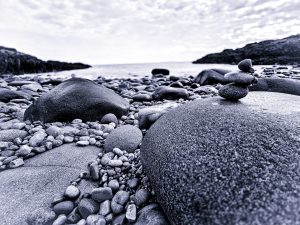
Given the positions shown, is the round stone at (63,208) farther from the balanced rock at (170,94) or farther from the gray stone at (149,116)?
the balanced rock at (170,94)

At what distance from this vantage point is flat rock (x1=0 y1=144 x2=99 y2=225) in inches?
67.9

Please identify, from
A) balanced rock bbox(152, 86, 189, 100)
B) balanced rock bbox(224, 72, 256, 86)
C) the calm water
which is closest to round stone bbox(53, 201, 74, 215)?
balanced rock bbox(224, 72, 256, 86)

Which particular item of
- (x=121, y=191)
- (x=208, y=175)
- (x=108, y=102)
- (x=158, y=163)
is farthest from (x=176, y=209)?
(x=108, y=102)

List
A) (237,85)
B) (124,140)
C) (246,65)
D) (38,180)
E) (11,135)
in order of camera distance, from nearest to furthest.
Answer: (38,180) < (237,85) < (246,65) < (124,140) < (11,135)

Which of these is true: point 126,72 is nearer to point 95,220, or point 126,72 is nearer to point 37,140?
point 37,140

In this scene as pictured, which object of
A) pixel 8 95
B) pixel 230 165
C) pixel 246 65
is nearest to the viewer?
pixel 230 165

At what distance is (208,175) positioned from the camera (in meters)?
1.42

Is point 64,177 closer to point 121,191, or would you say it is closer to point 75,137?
point 121,191

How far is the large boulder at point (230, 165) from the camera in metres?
1.17

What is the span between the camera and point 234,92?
231 centimetres

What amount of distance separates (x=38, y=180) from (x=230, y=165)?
1.66 meters

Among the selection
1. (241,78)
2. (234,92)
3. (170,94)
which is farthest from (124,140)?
(170,94)

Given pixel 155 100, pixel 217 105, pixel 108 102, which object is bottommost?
pixel 155 100

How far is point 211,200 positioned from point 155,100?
445cm
